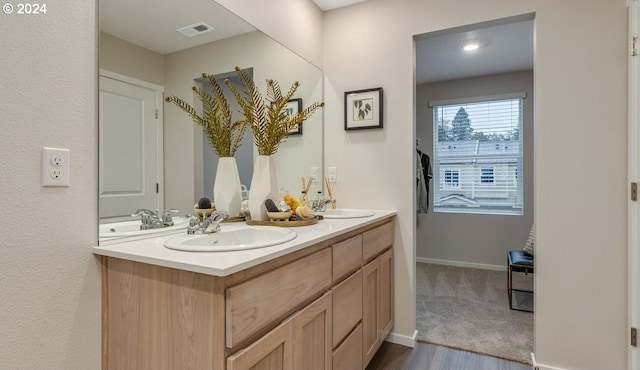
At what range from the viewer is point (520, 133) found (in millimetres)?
3926

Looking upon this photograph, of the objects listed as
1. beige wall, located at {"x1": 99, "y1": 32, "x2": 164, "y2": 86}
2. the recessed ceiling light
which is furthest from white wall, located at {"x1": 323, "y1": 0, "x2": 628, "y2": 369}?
beige wall, located at {"x1": 99, "y1": 32, "x2": 164, "y2": 86}

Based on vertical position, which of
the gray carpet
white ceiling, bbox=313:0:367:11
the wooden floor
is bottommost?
the wooden floor

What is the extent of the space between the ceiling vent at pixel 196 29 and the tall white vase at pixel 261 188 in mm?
658

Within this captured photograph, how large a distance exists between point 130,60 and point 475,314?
2.97 meters

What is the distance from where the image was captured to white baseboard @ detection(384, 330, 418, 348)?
2262 mm

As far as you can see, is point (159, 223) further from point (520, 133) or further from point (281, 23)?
point (520, 133)

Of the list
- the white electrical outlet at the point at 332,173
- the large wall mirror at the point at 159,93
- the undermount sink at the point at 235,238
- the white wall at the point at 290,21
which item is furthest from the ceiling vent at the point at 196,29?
the white electrical outlet at the point at 332,173

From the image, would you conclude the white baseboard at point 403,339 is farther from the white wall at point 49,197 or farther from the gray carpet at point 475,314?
the white wall at point 49,197

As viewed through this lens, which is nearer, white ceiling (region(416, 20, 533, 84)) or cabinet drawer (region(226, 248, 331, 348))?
cabinet drawer (region(226, 248, 331, 348))

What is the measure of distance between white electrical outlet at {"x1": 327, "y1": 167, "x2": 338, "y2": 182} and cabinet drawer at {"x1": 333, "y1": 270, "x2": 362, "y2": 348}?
3.08 feet

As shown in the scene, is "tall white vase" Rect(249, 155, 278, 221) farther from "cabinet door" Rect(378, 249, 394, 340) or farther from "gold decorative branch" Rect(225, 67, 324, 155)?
"cabinet door" Rect(378, 249, 394, 340)

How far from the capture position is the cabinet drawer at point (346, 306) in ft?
4.93

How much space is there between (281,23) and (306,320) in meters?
1.82

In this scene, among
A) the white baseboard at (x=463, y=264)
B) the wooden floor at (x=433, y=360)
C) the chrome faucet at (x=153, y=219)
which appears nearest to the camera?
the chrome faucet at (x=153, y=219)
